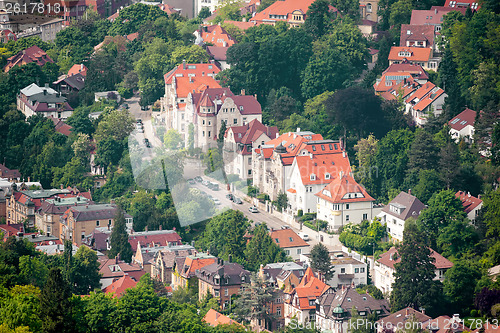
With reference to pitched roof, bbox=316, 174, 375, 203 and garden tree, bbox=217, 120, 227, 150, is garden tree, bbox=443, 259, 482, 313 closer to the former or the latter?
pitched roof, bbox=316, 174, 375, 203

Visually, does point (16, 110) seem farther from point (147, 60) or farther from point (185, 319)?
point (185, 319)

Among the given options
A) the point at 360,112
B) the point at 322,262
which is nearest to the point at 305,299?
the point at 322,262

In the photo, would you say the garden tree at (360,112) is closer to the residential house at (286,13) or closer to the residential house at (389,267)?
the residential house at (389,267)

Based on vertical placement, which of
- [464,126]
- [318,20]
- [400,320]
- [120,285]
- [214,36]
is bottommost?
[400,320]

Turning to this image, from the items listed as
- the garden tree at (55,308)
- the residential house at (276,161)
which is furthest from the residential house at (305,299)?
the residential house at (276,161)

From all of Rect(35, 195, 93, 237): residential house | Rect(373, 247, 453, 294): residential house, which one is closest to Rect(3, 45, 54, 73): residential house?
Rect(35, 195, 93, 237): residential house

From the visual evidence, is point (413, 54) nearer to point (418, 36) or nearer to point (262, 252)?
point (418, 36)
